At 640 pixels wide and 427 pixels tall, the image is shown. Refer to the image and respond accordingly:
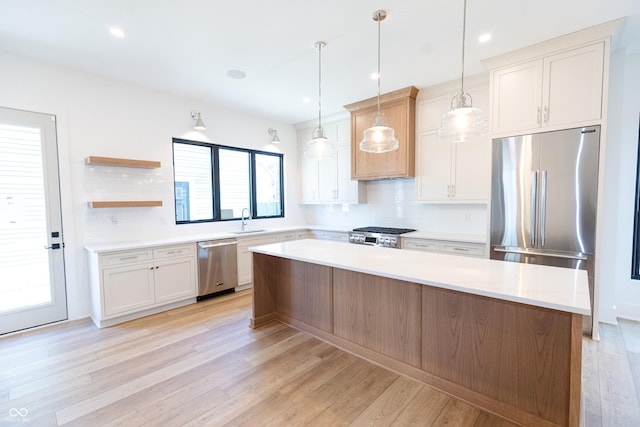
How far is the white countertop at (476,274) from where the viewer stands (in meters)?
1.48

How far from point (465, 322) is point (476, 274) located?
342 millimetres

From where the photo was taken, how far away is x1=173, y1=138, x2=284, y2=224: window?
4301 mm

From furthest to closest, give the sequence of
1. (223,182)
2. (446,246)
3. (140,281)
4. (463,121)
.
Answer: (223,182)
(446,246)
(140,281)
(463,121)

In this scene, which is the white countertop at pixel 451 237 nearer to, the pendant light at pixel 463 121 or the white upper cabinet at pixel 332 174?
the white upper cabinet at pixel 332 174

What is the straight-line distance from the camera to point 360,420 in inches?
71.3

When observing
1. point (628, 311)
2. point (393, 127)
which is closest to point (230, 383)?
point (393, 127)

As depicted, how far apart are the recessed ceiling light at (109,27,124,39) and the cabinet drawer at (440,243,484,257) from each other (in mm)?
4046

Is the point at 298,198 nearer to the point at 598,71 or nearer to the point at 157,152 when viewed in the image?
the point at 157,152

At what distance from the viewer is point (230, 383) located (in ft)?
7.18

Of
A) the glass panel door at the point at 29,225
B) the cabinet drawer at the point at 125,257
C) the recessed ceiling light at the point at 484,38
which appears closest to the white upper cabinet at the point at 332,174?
the recessed ceiling light at the point at 484,38

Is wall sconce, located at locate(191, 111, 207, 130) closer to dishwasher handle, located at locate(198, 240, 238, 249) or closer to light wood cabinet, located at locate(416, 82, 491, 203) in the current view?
dishwasher handle, located at locate(198, 240, 238, 249)

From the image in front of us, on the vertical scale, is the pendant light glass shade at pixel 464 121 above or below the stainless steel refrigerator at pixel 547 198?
above

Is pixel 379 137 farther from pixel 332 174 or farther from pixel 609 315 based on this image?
pixel 609 315

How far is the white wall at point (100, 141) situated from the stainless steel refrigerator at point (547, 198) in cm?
403
